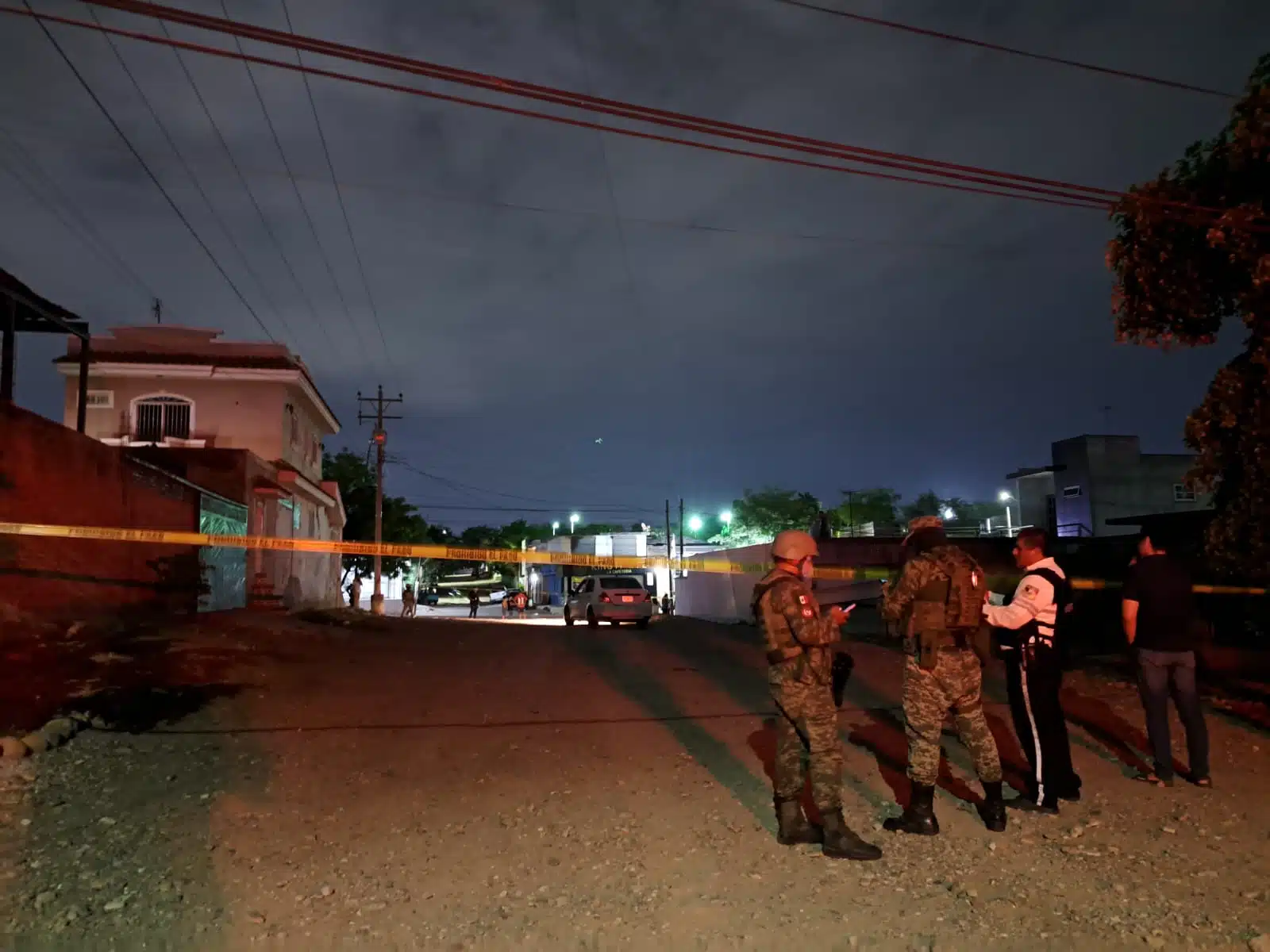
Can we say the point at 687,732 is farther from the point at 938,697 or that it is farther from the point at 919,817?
the point at 938,697

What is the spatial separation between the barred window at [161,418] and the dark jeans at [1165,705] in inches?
1105

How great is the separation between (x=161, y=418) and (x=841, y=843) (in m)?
28.5

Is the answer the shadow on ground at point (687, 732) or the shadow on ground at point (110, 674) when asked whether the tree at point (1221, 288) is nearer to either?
the shadow on ground at point (687, 732)

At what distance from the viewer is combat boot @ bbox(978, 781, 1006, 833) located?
5750mm

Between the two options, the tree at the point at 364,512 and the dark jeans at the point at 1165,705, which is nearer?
the dark jeans at the point at 1165,705

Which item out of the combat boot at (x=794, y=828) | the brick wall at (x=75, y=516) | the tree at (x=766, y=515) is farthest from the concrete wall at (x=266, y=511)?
the tree at (x=766, y=515)

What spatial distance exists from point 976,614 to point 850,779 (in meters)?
1.89

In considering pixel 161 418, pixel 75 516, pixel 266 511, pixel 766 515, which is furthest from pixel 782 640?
pixel 766 515

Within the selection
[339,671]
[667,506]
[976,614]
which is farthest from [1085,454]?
[976,614]

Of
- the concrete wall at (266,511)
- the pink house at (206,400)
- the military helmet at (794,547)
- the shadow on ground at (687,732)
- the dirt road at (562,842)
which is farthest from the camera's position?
the pink house at (206,400)

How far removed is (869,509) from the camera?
Answer: 81062mm

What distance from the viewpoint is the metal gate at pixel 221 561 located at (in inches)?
742

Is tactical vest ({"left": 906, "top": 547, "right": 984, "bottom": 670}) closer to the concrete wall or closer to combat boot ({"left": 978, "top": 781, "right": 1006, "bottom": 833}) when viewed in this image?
combat boot ({"left": 978, "top": 781, "right": 1006, "bottom": 833})

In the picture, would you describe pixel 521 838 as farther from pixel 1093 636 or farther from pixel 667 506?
pixel 667 506
